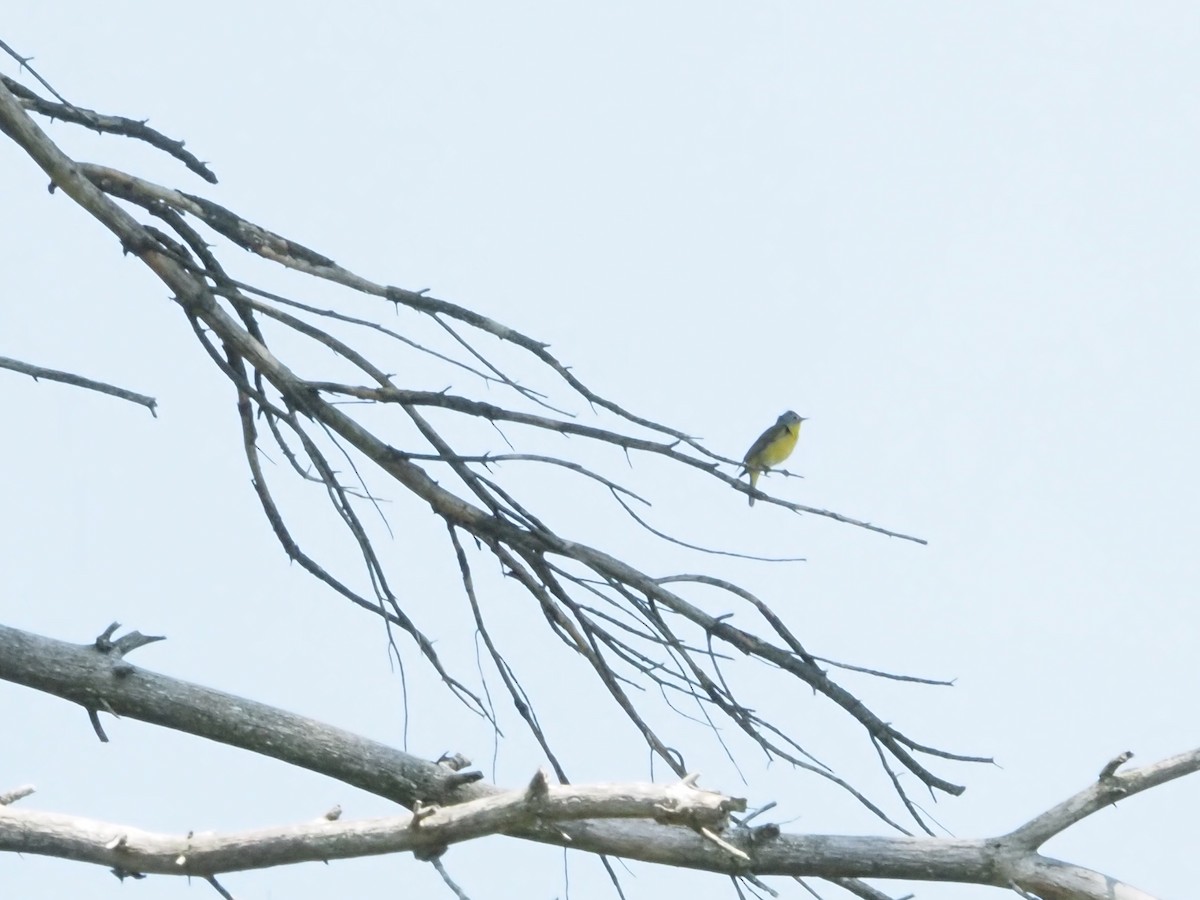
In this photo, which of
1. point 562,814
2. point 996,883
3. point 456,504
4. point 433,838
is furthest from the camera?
point 456,504

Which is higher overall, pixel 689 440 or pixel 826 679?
pixel 689 440

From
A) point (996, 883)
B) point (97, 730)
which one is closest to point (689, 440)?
point (996, 883)

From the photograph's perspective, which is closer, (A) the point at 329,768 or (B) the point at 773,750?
(B) the point at 773,750

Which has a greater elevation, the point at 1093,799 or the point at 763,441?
the point at 763,441

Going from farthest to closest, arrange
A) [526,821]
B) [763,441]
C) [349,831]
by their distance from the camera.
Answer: [763,441], [349,831], [526,821]

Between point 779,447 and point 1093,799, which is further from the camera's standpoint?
point 779,447

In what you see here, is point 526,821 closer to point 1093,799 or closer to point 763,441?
point 1093,799

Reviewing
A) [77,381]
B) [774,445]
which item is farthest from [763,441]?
[77,381]

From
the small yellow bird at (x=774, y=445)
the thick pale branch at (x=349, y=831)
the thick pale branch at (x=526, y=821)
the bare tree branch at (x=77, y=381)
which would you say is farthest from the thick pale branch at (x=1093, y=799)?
the small yellow bird at (x=774, y=445)

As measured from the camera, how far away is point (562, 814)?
8.32ft

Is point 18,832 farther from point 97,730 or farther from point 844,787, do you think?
point 844,787

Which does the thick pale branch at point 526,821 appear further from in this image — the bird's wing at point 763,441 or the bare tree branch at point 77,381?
the bird's wing at point 763,441

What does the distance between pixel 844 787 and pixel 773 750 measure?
0.53 ft

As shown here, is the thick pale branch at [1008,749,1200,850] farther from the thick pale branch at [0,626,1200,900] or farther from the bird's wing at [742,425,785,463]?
the bird's wing at [742,425,785,463]
